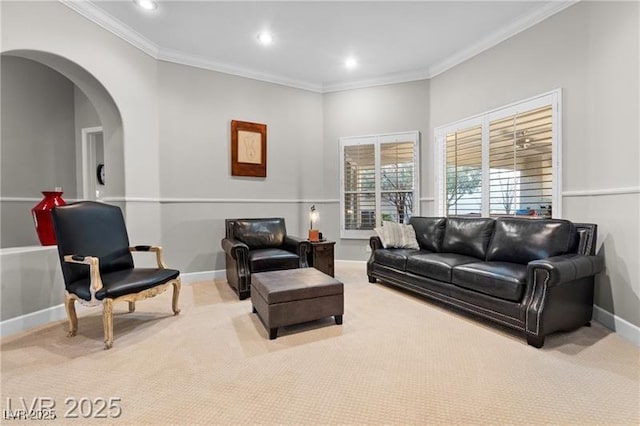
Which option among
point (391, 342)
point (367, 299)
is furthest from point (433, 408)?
point (367, 299)

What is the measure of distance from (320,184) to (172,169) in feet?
7.87

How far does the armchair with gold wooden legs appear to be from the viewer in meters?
2.44

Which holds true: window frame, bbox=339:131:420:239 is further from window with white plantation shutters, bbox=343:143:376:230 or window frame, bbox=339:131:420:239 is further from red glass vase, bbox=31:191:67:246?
red glass vase, bbox=31:191:67:246

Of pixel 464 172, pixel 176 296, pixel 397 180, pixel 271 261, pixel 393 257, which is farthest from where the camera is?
pixel 397 180

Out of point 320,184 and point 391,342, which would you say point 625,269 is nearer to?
point 391,342

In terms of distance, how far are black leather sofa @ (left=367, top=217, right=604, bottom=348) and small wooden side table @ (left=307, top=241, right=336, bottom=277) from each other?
2.72 ft

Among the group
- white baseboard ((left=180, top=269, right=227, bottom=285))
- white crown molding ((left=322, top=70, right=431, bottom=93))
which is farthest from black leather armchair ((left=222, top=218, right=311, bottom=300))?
white crown molding ((left=322, top=70, right=431, bottom=93))

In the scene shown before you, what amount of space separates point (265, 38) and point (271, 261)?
2818 mm

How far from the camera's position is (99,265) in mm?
2773

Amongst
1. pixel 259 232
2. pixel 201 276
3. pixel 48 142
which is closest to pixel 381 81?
pixel 259 232

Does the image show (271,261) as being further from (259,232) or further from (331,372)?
(331,372)

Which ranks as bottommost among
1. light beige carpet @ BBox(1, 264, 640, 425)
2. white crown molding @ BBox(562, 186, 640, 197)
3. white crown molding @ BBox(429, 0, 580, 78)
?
light beige carpet @ BBox(1, 264, 640, 425)

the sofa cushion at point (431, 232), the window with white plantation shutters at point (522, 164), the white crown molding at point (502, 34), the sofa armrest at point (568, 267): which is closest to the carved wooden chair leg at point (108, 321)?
the sofa armrest at point (568, 267)

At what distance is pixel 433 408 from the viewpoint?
1.67 meters
